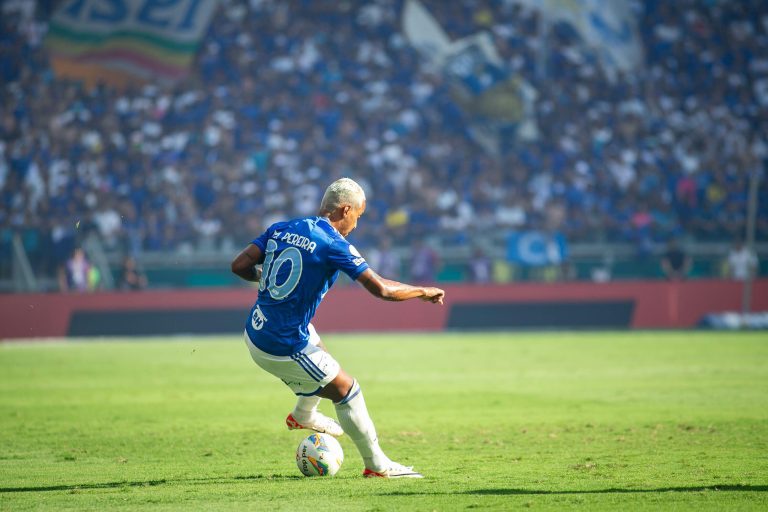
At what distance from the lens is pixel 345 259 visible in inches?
302

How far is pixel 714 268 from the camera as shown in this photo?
29.7 metres

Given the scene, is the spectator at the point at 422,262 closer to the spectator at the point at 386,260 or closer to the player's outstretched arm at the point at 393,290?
the spectator at the point at 386,260

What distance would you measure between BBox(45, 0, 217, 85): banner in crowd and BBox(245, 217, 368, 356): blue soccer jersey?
Answer: 24.9 m

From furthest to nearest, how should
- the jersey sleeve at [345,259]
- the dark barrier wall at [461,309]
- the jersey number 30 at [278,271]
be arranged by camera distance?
1. the dark barrier wall at [461,309]
2. the jersey number 30 at [278,271]
3. the jersey sleeve at [345,259]

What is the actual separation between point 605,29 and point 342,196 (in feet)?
101

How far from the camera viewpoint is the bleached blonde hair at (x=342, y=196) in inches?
310

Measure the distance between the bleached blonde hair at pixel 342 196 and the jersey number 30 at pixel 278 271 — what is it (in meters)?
0.44

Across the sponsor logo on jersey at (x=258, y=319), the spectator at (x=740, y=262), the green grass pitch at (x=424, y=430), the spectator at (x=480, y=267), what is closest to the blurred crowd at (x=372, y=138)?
the spectator at (x=480, y=267)

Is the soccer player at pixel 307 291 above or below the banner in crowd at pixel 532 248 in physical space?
above

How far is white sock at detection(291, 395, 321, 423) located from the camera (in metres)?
8.43

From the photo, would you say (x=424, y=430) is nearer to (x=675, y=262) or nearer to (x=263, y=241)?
(x=263, y=241)

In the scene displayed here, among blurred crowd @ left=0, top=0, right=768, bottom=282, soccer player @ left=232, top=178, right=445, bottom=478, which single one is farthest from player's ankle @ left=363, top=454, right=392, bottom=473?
blurred crowd @ left=0, top=0, right=768, bottom=282

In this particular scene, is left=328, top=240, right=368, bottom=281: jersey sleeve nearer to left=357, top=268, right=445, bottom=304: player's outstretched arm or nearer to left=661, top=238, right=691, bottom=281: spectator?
left=357, top=268, right=445, bottom=304: player's outstretched arm

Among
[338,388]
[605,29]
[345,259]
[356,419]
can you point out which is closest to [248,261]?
[345,259]
